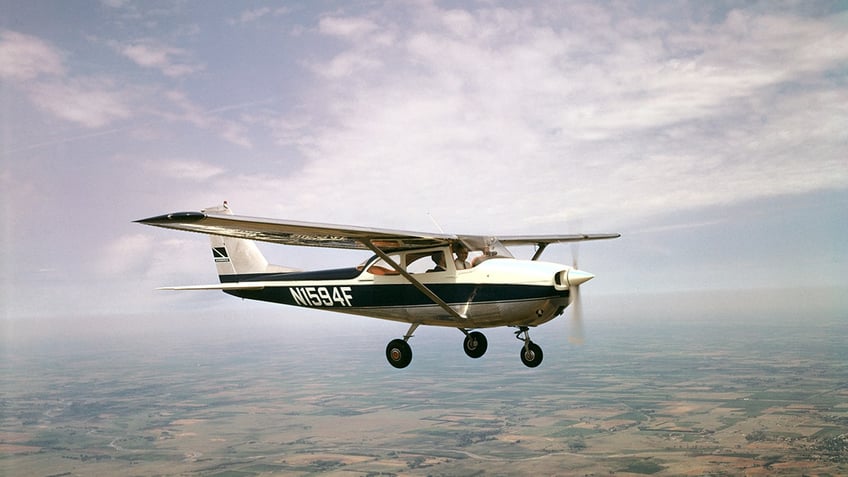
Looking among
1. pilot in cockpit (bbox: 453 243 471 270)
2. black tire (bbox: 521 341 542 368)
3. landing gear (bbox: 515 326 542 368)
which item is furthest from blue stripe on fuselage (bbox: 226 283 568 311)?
black tire (bbox: 521 341 542 368)

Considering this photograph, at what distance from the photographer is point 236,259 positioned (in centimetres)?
1855

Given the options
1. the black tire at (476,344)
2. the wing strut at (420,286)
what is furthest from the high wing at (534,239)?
the wing strut at (420,286)

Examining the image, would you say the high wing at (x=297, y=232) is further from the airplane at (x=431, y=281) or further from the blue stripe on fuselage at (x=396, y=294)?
the blue stripe on fuselage at (x=396, y=294)

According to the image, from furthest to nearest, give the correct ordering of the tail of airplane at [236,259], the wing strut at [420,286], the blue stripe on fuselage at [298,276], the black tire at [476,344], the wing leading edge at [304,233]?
the tail of airplane at [236,259] → the blue stripe on fuselage at [298,276] → the black tire at [476,344] → the wing strut at [420,286] → the wing leading edge at [304,233]

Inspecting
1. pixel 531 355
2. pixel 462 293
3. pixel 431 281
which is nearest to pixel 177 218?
pixel 431 281

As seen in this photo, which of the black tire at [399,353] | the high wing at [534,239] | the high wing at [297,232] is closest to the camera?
the high wing at [297,232]

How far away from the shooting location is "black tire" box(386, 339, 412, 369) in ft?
49.0

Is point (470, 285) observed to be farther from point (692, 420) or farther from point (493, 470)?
point (692, 420)

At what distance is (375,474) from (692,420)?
3509 inches

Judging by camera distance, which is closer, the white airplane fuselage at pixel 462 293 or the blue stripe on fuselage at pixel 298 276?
the white airplane fuselage at pixel 462 293

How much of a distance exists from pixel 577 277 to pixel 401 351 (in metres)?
4.54

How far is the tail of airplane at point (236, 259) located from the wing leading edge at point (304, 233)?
382cm

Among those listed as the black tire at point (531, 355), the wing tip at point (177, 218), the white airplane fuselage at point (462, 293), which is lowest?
the black tire at point (531, 355)

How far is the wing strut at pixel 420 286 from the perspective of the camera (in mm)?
13875
